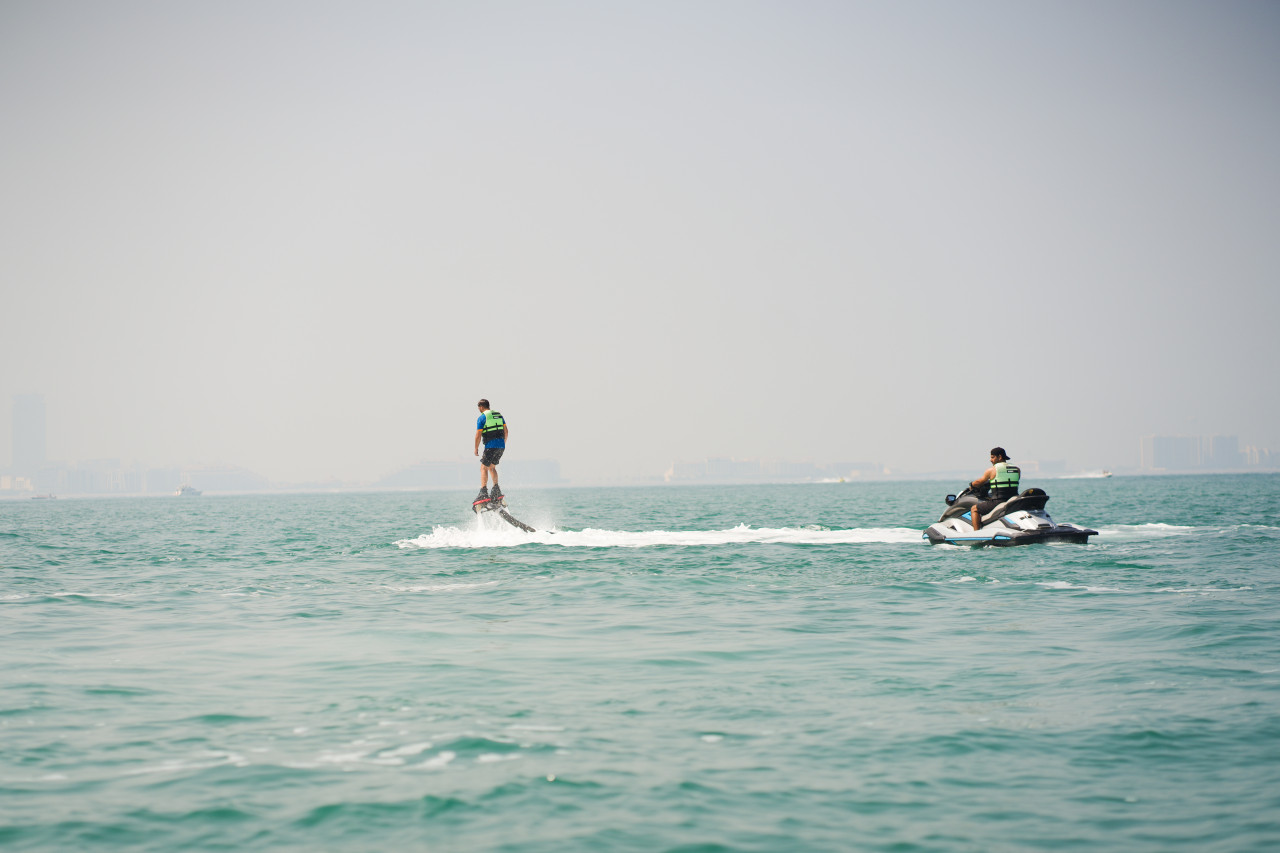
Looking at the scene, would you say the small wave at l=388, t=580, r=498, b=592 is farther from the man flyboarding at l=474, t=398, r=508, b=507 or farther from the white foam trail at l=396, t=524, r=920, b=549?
the white foam trail at l=396, t=524, r=920, b=549

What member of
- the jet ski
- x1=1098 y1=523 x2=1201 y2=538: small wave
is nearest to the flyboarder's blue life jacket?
the jet ski

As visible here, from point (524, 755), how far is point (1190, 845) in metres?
4.45

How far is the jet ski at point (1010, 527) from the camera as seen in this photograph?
23.7m

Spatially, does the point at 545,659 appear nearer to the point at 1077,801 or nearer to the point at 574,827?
the point at 574,827

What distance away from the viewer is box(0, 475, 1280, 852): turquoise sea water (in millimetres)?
6285

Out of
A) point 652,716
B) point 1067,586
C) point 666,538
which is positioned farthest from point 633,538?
point 652,716

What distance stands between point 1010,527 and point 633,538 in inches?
428

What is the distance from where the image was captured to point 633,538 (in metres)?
30.0

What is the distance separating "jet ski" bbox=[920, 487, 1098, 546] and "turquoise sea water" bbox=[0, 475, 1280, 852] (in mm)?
5175

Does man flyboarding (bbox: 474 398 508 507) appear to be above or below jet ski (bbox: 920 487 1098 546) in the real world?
above

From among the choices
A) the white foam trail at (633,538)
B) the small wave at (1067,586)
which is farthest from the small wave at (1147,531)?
the small wave at (1067,586)

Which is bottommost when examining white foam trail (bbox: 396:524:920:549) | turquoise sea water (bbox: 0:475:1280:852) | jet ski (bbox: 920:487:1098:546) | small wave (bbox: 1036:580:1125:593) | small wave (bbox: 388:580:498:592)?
turquoise sea water (bbox: 0:475:1280:852)

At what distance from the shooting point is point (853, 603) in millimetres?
15836

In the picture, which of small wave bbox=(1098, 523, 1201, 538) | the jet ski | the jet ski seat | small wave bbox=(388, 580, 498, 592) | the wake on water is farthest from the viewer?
small wave bbox=(1098, 523, 1201, 538)
